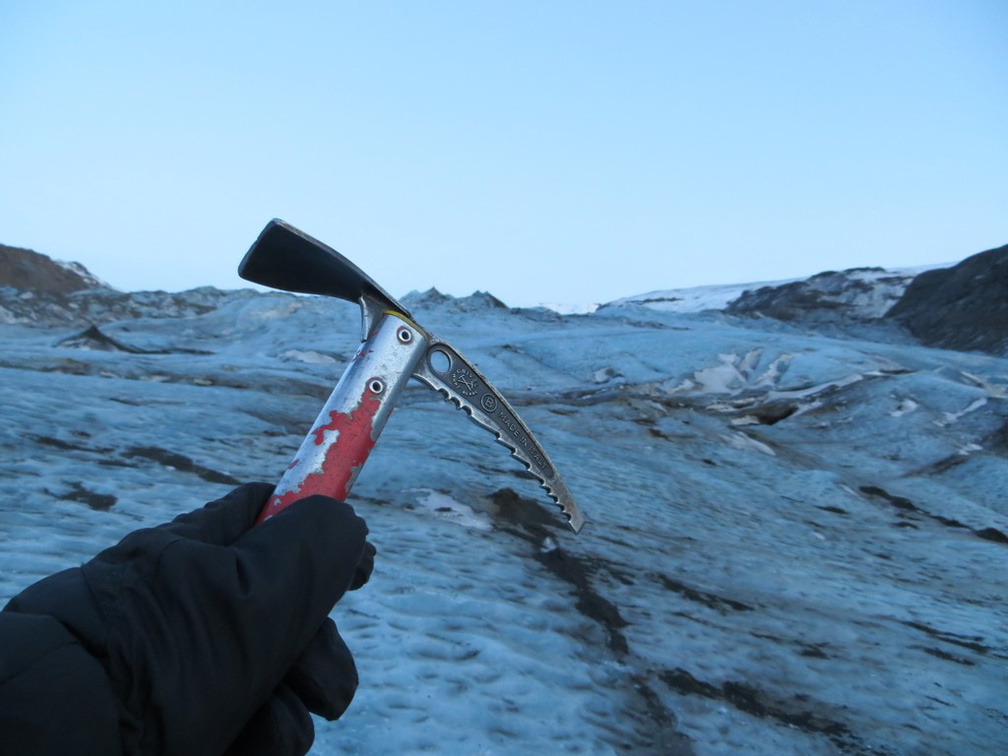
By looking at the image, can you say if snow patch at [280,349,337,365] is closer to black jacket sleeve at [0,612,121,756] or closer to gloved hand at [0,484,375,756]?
gloved hand at [0,484,375,756]

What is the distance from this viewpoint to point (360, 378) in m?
1.09

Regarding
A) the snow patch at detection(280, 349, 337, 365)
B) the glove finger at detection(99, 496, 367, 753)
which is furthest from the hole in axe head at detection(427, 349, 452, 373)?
the snow patch at detection(280, 349, 337, 365)

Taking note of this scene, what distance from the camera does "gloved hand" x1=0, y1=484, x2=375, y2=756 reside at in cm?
59

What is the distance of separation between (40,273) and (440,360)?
12701 millimetres

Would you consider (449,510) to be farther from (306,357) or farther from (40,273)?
(40,273)

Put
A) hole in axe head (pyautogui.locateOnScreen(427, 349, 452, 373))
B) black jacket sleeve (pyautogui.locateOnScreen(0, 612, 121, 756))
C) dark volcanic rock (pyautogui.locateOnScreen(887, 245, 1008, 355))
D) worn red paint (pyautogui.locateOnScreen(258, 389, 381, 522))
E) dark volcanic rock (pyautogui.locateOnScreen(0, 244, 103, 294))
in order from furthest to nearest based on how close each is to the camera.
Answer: dark volcanic rock (pyautogui.locateOnScreen(0, 244, 103, 294)) < dark volcanic rock (pyautogui.locateOnScreen(887, 245, 1008, 355)) < hole in axe head (pyautogui.locateOnScreen(427, 349, 452, 373)) < worn red paint (pyautogui.locateOnScreen(258, 389, 381, 522)) < black jacket sleeve (pyautogui.locateOnScreen(0, 612, 121, 756))

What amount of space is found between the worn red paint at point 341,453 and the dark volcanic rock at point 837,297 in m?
8.74

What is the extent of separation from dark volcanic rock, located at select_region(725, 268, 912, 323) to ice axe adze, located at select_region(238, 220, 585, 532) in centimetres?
856

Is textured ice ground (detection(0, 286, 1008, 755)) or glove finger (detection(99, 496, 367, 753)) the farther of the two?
textured ice ground (detection(0, 286, 1008, 755))

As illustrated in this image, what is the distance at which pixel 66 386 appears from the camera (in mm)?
2777

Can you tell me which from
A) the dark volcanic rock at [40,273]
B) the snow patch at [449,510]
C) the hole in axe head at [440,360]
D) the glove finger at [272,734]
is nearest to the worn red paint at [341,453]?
the hole in axe head at [440,360]

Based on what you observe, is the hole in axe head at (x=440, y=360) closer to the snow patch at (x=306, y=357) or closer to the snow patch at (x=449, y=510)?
the snow patch at (x=449, y=510)

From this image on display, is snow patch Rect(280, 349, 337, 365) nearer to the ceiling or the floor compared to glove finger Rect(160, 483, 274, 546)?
nearer to the ceiling

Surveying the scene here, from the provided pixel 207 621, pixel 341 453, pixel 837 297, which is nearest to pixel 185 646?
pixel 207 621
